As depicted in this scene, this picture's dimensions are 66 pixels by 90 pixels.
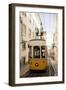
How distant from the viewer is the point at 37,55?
1.67 meters

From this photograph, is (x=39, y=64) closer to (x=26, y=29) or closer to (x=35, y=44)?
(x=35, y=44)

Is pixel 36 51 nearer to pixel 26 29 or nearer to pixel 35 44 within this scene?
pixel 35 44

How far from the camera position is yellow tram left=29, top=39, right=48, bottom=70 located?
1655mm

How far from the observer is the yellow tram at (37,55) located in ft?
5.43

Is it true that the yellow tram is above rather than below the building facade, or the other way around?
below

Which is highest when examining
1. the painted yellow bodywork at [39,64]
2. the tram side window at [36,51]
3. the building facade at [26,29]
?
the building facade at [26,29]


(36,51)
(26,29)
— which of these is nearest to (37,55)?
(36,51)

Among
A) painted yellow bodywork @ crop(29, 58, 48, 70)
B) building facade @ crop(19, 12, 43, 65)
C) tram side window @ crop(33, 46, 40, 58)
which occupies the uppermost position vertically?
building facade @ crop(19, 12, 43, 65)

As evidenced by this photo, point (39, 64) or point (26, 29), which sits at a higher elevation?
point (26, 29)

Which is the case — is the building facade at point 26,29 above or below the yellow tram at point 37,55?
above

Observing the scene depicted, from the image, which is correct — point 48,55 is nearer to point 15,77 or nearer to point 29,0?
point 15,77

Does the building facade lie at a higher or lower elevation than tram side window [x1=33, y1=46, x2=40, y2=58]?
higher
